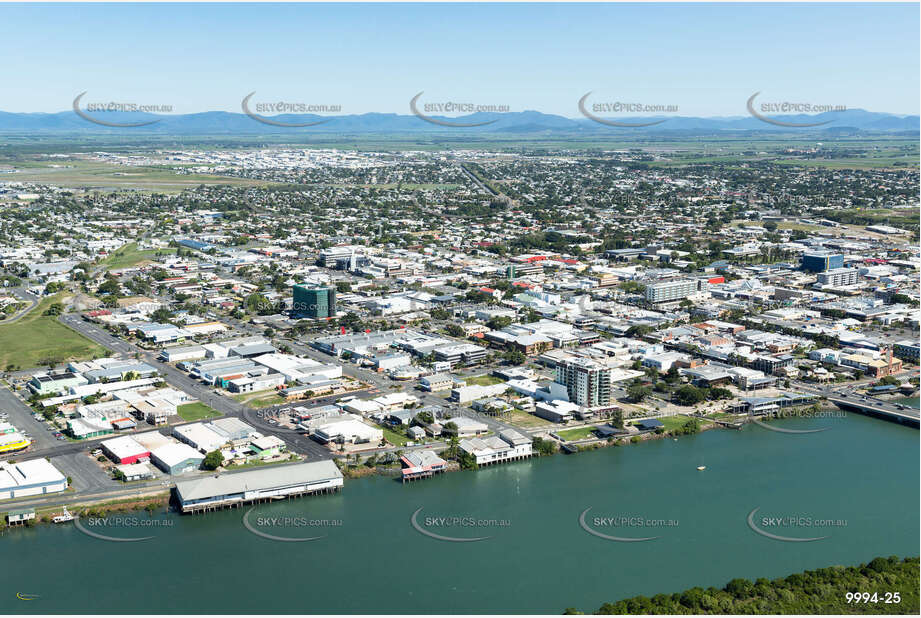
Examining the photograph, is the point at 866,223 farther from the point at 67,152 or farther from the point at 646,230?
the point at 67,152

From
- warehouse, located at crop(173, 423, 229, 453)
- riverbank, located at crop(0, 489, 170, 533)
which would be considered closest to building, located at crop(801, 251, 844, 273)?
warehouse, located at crop(173, 423, 229, 453)

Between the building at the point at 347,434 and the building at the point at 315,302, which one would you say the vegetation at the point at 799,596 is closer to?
the building at the point at 347,434

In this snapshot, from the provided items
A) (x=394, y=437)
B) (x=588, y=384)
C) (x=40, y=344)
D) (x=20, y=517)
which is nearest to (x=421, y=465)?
(x=394, y=437)

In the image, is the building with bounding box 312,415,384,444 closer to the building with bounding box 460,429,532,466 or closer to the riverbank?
the building with bounding box 460,429,532,466

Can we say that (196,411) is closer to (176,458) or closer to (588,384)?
(176,458)

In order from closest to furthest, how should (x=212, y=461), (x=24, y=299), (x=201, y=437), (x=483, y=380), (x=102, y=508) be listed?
(x=102, y=508)
(x=212, y=461)
(x=201, y=437)
(x=483, y=380)
(x=24, y=299)

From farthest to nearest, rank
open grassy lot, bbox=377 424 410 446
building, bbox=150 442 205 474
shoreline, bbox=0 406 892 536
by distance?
1. open grassy lot, bbox=377 424 410 446
2. building, bbox=150 442 205 474
3. shoreline, bbox=0 406 892 536
